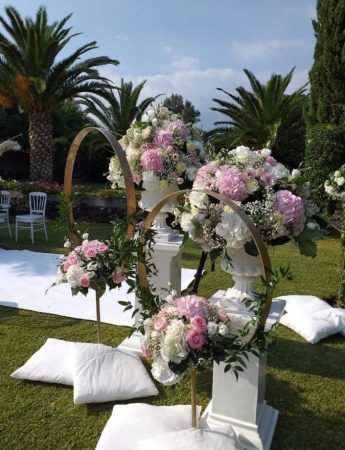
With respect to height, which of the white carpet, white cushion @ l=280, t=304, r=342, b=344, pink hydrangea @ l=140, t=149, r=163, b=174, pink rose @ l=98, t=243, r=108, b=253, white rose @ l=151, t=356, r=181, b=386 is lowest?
the white carpet

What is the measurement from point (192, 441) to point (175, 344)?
1.95ft

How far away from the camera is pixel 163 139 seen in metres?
3.23

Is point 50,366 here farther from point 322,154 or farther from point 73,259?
point 322,154

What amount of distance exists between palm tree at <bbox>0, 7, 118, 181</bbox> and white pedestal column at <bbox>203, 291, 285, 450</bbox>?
32.6ft

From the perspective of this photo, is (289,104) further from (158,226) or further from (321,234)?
(321,234)

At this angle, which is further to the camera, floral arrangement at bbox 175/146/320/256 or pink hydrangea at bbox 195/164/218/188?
pink hydrangea at bbox 195/164/218/188

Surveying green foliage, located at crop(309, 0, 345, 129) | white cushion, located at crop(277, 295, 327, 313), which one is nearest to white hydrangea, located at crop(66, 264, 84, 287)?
white cushion, located at crop(277, 295, 327, 313)

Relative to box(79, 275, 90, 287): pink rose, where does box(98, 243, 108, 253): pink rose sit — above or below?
above

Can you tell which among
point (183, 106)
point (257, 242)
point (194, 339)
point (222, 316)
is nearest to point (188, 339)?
point (194, 339)

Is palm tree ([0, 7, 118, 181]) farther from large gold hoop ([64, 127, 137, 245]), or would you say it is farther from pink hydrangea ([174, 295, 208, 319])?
pink hydrangea ([174, 295, 208, 319])

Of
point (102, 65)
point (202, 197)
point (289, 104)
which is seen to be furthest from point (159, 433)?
point (289, 104)

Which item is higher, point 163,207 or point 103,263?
point 163,207

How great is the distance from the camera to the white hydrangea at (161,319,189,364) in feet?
6.19

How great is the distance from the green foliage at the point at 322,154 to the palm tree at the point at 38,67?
622 cm
